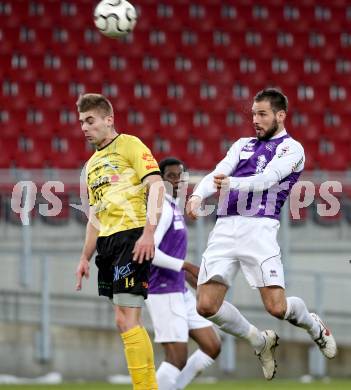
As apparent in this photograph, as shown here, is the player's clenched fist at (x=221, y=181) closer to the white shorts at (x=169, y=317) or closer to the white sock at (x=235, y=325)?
the white sock at (x=235, y=325)

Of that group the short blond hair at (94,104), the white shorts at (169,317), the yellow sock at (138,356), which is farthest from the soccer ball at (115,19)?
the yellow sock at (138,356)

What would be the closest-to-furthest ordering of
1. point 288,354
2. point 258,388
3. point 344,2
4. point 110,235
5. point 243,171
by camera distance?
point 110,235 → point 243,171 → point 258,388 → point 288,354 → point 344,2

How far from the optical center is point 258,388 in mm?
9617

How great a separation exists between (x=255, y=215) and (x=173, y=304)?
125cm

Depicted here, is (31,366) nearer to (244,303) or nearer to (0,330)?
(0,330)

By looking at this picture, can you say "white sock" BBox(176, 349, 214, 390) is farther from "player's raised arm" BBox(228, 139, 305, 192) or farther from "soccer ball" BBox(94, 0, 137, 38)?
"soccer ball" BBox(94, 0, 137, 38)

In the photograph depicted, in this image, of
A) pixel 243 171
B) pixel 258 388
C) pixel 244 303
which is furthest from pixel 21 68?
pixel 243 171

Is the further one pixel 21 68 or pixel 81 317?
pixel 21 68

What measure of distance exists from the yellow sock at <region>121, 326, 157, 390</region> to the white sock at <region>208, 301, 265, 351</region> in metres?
0.74

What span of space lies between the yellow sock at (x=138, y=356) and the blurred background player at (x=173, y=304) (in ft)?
4.30

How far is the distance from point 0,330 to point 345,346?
380cm

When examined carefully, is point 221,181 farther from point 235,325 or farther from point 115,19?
point 115,19

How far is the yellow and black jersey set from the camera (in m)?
5.92

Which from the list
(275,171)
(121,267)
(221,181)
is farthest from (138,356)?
(275,171)
